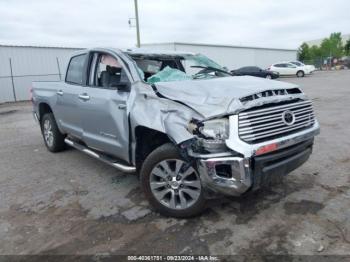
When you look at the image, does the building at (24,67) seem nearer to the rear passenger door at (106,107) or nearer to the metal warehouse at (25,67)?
the metal warehouse at (25,67)

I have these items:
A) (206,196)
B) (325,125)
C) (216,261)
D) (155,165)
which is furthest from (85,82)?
(325,125)

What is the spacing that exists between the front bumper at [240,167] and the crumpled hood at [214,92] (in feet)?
0.57

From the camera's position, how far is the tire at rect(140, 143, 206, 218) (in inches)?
137

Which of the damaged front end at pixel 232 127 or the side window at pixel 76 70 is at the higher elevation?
the side window at pixel 76 70

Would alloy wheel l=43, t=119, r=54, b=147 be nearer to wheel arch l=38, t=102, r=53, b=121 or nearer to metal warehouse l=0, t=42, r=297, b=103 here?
wheel arch l=38, t=102, r=53, b=121

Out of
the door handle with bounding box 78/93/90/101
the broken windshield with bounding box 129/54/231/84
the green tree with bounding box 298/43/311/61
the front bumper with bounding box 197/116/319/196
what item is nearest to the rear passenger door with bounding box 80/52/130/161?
the door handle with bounding box 78/93/90/101

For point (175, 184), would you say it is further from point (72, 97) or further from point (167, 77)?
point (72, 97)

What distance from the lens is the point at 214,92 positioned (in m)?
3.43

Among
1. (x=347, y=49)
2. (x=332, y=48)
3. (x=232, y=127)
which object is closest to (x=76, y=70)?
(x=232, y=127)

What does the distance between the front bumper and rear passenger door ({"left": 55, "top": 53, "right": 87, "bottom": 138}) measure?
8.71 ft

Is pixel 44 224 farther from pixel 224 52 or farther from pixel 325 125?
pixel 224 52

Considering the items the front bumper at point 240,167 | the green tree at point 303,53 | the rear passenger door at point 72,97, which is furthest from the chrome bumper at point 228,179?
the green tree at point 303,53

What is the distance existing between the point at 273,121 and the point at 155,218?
164 centimetres

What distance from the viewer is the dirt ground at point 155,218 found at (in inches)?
126
